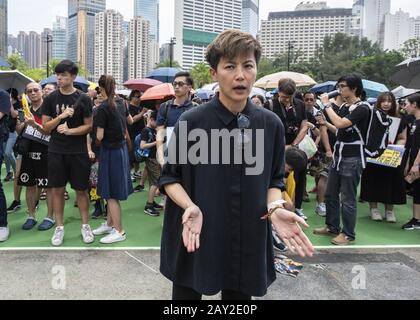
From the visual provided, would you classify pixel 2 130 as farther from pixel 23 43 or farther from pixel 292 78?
pixel 23 43

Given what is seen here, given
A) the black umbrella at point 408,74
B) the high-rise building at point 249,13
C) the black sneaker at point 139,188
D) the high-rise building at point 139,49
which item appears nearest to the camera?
the black umbrella at point 408,74

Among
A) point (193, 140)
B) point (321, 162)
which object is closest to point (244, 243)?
point (193, 140)

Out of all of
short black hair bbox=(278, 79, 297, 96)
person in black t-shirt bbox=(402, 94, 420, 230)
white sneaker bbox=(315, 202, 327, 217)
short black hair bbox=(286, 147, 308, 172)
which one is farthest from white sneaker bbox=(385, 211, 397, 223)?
short black hair bbox=(278, 79, 297, 96)

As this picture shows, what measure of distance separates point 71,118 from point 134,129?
372cm

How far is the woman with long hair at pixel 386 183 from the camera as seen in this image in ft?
19.9

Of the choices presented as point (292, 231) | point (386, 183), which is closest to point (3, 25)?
point (386, 183)

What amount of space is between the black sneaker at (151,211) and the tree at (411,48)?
2021 inches

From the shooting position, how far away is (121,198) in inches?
190

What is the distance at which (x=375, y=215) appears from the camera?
6109 mm

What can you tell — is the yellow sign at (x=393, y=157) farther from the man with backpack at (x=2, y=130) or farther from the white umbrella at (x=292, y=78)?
the man with backpack at (x=2, y=130)

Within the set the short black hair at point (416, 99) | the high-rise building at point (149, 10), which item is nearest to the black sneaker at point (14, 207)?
the short black hair at point (416, 99)

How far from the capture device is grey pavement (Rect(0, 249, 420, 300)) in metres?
3.49

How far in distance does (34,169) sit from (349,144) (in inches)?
153

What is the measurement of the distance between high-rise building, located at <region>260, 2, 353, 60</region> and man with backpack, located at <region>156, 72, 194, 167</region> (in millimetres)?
122027
